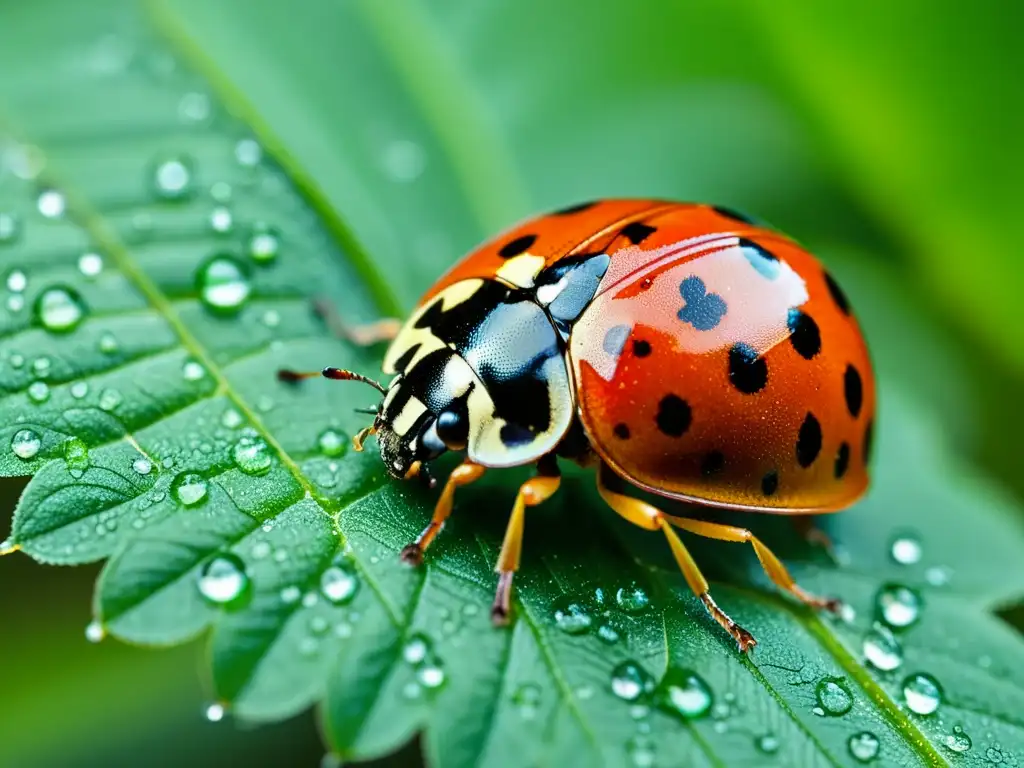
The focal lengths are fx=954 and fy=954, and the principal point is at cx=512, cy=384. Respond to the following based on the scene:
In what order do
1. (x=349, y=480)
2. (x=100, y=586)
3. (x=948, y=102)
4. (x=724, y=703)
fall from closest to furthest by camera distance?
1. (x=100, y=586)
2. (x=724, y=703)
3. (x=349, y=480)
4. (x=948, y=102)

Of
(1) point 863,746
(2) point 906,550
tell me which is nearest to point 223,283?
(1) point 863,746

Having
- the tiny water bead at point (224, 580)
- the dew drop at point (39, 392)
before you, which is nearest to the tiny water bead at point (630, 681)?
the tiny water bead at point (224, 580)

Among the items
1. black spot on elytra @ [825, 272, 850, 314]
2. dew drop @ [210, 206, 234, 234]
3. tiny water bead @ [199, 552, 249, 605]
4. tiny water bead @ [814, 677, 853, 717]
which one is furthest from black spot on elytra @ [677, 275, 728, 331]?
dew drop @ [210, 206, 234, 234]

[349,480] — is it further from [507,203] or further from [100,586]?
[507,203]

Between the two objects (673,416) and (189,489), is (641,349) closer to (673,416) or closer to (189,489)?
(673,416)

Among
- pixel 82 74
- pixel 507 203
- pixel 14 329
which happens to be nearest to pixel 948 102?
pixel 507 203

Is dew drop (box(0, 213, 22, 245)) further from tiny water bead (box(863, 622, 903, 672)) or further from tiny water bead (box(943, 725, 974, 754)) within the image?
tiny water bead (box(943, 725, 974, 754))
